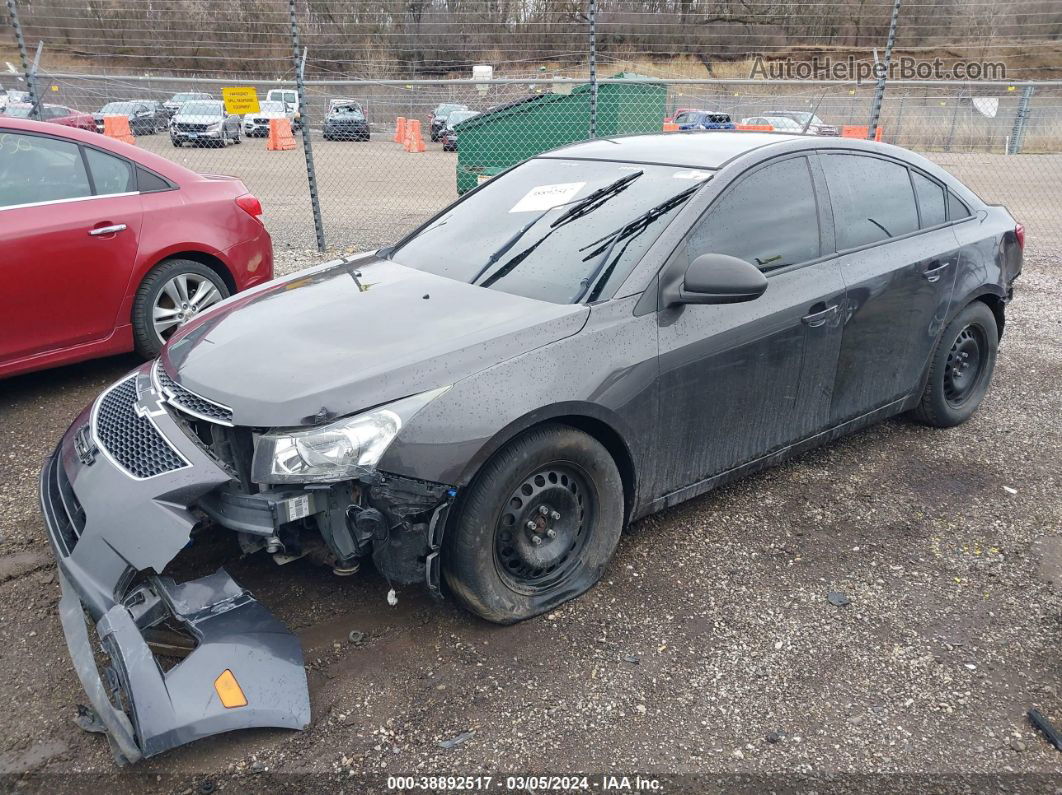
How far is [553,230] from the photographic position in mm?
3352

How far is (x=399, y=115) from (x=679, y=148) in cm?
1616

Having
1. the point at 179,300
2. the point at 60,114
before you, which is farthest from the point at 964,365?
the point at 60,114

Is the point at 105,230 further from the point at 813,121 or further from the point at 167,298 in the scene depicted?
the point at 813,121

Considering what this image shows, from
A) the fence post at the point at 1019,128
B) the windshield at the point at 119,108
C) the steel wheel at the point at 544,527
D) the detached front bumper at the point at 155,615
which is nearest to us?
the detached front bumper at the point at 155,615

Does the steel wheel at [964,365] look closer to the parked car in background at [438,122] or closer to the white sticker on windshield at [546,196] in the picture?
the white sticker on windshield at [546,196]

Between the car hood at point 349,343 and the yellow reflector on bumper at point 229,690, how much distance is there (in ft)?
2.42

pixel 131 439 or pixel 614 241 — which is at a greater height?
pixel 614 241

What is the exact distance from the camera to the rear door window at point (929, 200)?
13.6 ft

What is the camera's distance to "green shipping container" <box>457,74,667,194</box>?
38.9ft

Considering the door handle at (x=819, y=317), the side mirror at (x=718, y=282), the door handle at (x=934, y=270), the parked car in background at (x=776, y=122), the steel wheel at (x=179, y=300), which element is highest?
the side mirror at (x=718, y=282)

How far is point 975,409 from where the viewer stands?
4754 millimetres

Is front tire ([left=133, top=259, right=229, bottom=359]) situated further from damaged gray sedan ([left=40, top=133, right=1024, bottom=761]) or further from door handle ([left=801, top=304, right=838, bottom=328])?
door handle ([left=801, top=304, right=838, bottom=328])

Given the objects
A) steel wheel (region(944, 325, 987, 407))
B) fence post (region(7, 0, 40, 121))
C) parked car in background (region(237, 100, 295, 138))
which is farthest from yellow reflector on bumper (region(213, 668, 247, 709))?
parked car in background (region(237, 100, 295, 138))

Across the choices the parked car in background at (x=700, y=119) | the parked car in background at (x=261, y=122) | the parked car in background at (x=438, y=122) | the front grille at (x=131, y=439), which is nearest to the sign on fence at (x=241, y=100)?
the front grille at (x=131, y=439)
